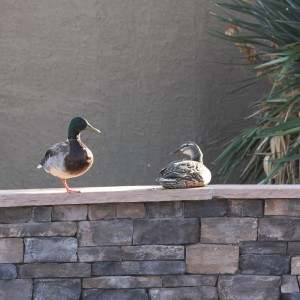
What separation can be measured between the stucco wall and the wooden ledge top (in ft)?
8.55

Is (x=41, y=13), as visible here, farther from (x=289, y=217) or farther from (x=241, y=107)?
(x=289, y=217)

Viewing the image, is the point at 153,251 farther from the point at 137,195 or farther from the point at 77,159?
the point at 77,159

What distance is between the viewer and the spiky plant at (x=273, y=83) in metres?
7.02

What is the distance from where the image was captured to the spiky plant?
7.02 m

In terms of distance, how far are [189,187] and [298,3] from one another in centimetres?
241

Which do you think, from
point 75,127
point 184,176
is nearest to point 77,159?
point 75,127

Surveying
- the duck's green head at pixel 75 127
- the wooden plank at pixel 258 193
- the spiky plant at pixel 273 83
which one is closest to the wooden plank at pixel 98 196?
the wooden plank at pixel 258 193

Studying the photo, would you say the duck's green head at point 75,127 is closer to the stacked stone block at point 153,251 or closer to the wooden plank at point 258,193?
the stacked stone block at point 153,251

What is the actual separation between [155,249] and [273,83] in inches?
102

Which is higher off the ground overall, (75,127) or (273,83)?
(273,83)

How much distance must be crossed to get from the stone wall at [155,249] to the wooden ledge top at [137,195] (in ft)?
0.04

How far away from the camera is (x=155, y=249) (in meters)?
5.38

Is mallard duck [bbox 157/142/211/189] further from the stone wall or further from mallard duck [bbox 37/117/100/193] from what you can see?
mallard duck [bbox 37/117/100/193]

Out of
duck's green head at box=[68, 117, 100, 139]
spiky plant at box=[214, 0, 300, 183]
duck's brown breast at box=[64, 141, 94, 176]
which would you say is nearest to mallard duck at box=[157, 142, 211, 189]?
duck's brown breast at box=[64, 141, 94, 176]
